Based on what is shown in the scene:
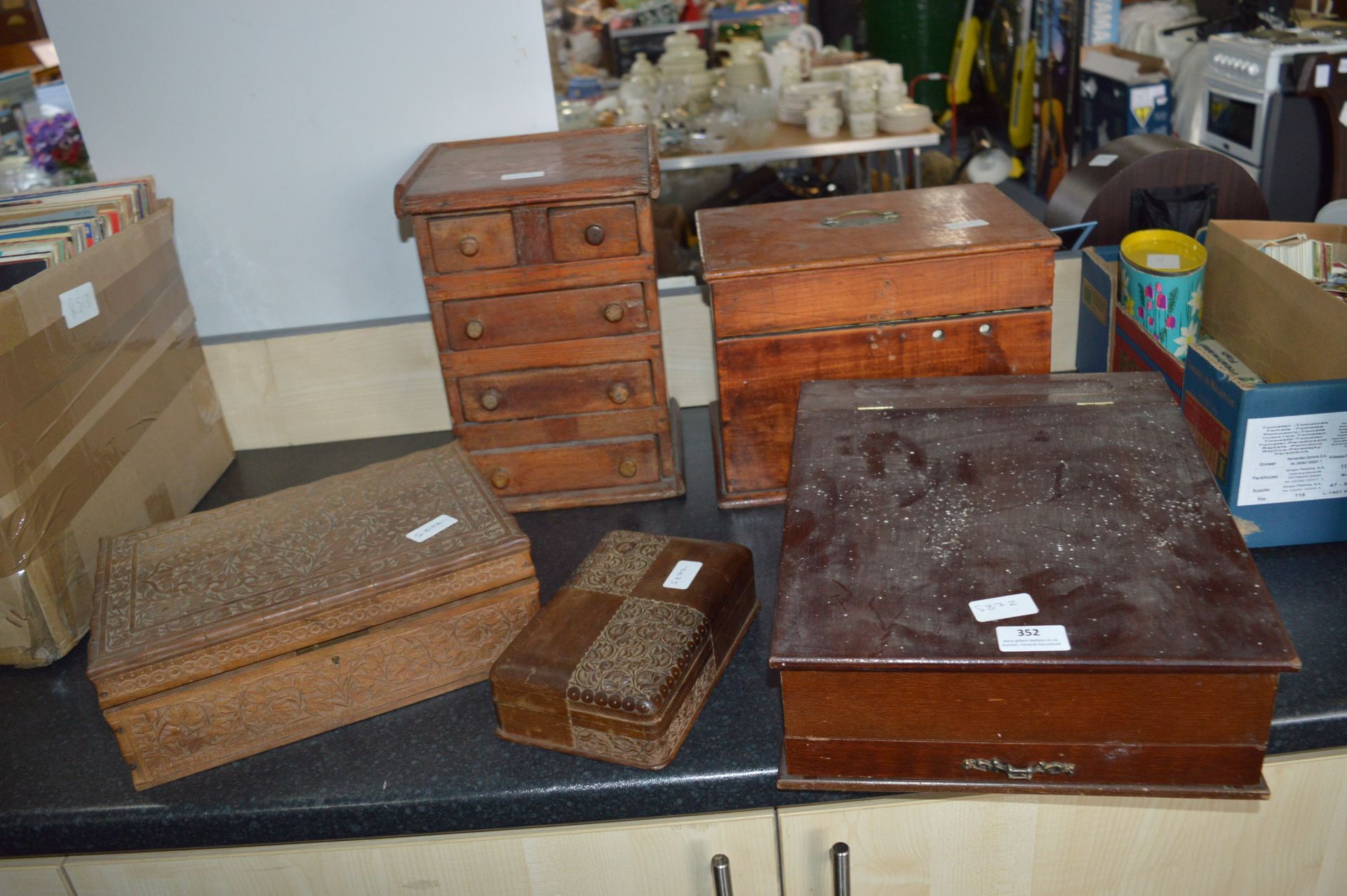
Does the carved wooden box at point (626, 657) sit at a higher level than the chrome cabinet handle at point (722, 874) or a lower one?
higher

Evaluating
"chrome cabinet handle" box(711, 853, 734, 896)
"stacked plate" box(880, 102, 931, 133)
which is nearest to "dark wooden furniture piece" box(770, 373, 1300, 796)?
"chrome cabinet handle" box(711, 853, 734, 896)

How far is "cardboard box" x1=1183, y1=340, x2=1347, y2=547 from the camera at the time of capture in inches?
38.2

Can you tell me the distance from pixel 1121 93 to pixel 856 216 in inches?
129

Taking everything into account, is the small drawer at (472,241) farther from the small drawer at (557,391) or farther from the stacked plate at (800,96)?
the stacked plate at (800,96)

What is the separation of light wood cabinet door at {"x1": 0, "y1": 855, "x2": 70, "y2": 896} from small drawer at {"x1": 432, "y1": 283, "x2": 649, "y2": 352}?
62 cm

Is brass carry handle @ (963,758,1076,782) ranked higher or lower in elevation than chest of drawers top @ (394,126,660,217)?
lower

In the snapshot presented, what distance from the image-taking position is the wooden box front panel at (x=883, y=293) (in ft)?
3.68

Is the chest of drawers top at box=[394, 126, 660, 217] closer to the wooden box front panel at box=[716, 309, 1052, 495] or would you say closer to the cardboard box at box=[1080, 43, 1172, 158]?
the wooden box front panel at box=[716, 309, 1052, 495]

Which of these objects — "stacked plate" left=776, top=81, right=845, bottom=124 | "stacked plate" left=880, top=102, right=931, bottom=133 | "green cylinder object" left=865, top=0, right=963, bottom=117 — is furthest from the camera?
"green cylinder object" left=865, top=0, right=963, bottom=117

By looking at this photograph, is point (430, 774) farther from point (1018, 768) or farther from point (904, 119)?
point (904, 119)

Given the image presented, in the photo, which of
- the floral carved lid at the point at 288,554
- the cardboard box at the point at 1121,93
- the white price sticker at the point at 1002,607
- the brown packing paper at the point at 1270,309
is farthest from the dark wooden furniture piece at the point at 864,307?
the cardboard box at the point at 1121,93

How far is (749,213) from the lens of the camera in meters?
1.29

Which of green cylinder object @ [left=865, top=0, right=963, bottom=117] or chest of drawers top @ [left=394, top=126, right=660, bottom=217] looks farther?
green cylinder object @ [left=865, top=0, right=963, bottom=117]

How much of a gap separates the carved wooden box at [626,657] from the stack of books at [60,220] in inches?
26.2
